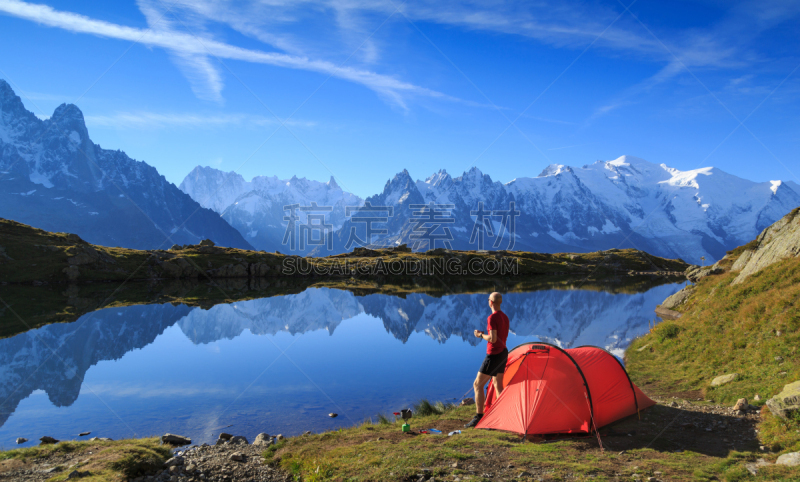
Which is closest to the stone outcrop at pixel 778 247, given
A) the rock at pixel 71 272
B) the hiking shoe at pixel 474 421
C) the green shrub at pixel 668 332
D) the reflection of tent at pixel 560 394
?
the green shrub at pixel 668 332

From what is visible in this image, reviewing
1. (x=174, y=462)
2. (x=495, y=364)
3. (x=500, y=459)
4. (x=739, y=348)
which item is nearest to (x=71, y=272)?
(x=174, y=462)

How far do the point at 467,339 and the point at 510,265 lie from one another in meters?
92.8

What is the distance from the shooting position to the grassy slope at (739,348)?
41.3 feet

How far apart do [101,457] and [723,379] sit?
19.7 meters

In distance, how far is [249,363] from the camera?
25.8 metres

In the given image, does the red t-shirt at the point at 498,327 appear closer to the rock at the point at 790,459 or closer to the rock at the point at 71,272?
the rock at the point at 790,459

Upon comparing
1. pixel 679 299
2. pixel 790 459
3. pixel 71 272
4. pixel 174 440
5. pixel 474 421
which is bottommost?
pixel 174 440

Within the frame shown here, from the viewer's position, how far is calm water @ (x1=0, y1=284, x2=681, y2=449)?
1669 cm

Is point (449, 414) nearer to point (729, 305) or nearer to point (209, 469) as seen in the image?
point (209, 469)

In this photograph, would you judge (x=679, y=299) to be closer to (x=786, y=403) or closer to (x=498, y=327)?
(x=786, y=403)

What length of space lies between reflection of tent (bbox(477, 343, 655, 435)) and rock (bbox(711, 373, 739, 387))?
314 cm

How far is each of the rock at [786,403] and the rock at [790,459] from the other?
1.94 metres

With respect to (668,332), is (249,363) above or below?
below

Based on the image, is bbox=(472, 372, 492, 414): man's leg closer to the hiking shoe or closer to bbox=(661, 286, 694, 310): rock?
the hiking shoe
